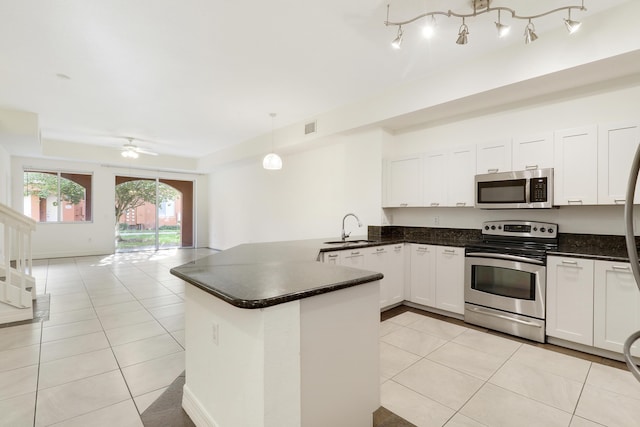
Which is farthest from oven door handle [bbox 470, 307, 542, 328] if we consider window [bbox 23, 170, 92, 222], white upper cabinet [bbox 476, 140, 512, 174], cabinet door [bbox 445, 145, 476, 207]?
window [bbox 23, 170, 92, 222]

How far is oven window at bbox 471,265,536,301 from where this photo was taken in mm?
2984

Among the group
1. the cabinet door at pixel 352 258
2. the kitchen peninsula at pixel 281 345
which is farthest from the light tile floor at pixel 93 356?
the cabinet door at pixel 352 258

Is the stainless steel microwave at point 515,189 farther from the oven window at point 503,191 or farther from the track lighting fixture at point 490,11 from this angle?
the track lighting fixture at point 490,11

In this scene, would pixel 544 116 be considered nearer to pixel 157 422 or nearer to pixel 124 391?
pixel 157 422

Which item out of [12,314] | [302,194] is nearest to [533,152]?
[302,194]

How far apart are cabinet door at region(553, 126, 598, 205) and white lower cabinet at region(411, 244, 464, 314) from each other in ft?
3.82

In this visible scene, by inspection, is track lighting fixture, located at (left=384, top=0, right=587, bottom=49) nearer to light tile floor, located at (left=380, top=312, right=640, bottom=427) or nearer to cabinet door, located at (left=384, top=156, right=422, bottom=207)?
cabinet door, located at (left=384, top=156, right=422, bottom=207)

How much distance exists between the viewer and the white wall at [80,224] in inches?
287

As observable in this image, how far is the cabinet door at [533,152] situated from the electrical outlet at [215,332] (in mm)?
3442

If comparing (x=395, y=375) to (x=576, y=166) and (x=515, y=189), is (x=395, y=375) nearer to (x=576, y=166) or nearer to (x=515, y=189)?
(x=515, y=189)

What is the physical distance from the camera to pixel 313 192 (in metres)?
6.02

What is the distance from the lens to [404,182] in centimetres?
427

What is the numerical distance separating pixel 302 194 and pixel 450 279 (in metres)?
3.56

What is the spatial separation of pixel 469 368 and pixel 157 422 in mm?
2342
